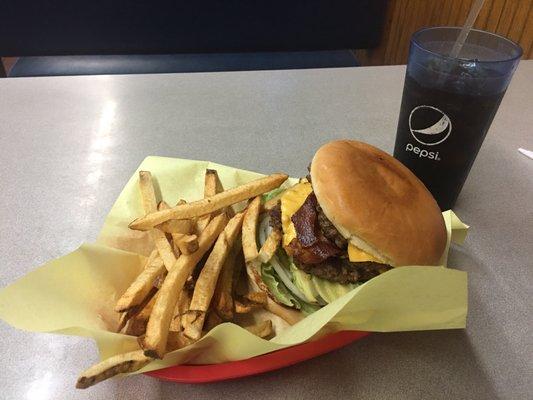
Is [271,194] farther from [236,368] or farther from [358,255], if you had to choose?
[236,368]

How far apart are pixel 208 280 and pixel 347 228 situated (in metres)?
0.32

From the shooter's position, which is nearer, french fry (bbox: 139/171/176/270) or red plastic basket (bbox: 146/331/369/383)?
red plastic basket (bbox: 146/331/369/383)

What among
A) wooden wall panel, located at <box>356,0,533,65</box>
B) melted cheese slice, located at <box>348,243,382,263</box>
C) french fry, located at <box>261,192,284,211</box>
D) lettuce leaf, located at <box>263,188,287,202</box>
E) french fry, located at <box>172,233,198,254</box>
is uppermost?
french fry, located at <box>172,233,198,254</box>

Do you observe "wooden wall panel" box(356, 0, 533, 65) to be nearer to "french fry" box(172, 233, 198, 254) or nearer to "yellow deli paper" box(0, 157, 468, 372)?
"yellow deli paper" box(0, 157, 468, 372)

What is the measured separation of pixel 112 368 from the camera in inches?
30.5

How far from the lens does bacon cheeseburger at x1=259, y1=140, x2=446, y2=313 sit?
938 millimetres

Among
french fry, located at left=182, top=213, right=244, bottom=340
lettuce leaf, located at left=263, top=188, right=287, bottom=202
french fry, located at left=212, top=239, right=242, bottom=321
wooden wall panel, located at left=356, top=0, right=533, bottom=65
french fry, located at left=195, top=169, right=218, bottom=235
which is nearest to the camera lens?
french fry, located at left=182, top=213, right=244, bottom=340

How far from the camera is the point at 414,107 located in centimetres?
122

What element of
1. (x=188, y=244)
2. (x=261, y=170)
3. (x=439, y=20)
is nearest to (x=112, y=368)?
(x=188, y=244)

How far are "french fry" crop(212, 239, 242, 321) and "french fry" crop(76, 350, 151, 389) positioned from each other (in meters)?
0.22

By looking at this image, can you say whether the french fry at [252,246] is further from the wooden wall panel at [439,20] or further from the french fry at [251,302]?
the wooden wall panel at [439,20]

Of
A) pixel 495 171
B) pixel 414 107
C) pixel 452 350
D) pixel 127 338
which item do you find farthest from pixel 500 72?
pixel 127 338

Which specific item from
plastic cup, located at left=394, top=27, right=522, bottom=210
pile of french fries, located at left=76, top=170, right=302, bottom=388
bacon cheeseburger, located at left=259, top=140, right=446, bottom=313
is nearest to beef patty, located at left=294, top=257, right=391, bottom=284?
bacon cheeseburger, located at left=259, top=140, right=446, bottom=313

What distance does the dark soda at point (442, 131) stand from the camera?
115 cm
